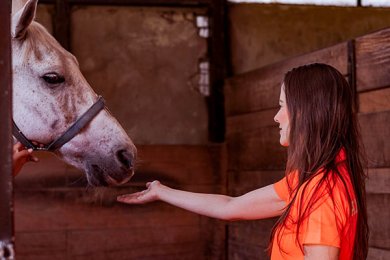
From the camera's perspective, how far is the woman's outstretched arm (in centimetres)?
137

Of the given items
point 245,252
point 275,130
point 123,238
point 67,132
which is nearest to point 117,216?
point 123,238

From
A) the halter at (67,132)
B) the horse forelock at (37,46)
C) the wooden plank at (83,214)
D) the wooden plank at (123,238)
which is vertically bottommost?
the wooden plank at (123,238)

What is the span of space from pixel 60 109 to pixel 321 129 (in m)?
1.06

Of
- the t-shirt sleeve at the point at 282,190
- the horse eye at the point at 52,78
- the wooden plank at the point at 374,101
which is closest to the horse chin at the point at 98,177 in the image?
the horse eye at the point at 52,78

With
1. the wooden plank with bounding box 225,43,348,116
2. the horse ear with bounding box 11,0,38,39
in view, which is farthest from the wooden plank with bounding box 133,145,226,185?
the horse ear with bounding box 11,0,38,39

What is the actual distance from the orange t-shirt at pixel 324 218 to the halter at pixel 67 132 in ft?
3.22

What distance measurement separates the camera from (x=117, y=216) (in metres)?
3.56

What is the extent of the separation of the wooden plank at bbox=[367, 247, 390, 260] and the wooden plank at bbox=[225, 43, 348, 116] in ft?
2.33

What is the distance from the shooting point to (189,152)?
3.70 meters

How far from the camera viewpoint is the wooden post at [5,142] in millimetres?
824

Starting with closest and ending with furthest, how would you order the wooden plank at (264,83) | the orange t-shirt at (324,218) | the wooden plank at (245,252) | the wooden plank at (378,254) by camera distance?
1. the orange t-shirt at (324,218)
2. the wooden plank at (378,254)
3. the wooden plank at (264,83)
4. the wooden plank at (245,252)

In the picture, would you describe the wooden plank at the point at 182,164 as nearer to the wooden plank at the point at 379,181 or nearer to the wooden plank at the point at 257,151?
the wooden plank at the point at 257,151

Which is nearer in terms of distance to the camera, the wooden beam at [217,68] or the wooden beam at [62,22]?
the wooden beam at [62,22]

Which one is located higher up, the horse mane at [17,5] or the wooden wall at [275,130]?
the horse mane at [17,5]
